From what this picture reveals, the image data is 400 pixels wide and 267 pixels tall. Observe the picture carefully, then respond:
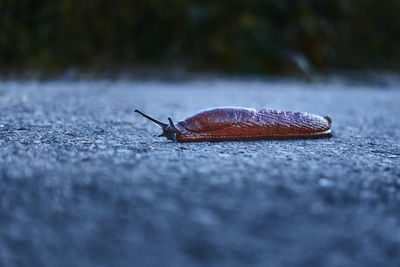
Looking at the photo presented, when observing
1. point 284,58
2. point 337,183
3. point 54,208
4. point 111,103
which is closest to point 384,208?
point 337,183

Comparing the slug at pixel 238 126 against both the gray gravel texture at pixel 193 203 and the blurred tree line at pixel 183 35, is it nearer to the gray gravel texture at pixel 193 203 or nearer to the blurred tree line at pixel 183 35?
the gray gravel texture at pixel 193 203

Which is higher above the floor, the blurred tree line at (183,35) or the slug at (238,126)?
the blurred tree line at (183,35)

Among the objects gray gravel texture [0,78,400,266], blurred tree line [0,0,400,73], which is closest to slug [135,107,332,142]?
gray gravel texture [0,78,400,266]

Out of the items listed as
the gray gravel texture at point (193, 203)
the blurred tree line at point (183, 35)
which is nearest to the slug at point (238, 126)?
the gray gravel texture at point (193, 203)

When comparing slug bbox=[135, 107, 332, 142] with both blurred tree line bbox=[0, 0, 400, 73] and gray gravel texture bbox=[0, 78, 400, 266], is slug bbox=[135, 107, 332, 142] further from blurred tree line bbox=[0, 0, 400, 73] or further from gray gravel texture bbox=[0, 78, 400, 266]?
blurred tree line bbox=[0, 0, 400, 73]

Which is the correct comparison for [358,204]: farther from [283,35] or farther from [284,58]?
[283,35]

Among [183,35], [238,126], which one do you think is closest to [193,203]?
[238,126]
